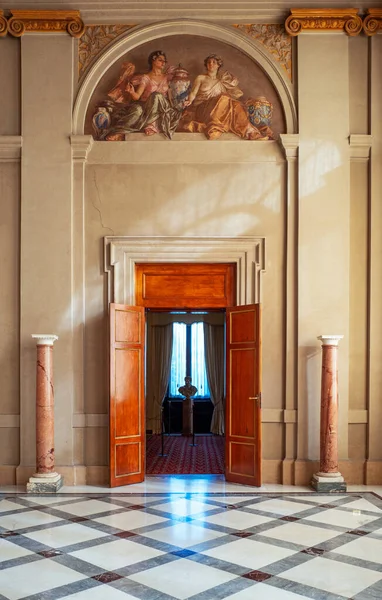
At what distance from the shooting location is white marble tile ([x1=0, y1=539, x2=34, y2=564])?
237 inches

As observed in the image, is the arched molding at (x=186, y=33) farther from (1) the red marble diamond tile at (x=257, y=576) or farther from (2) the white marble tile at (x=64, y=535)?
(1) the red marble diamond tile at (x=257, y=576)

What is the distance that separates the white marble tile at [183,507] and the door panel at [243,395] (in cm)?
130

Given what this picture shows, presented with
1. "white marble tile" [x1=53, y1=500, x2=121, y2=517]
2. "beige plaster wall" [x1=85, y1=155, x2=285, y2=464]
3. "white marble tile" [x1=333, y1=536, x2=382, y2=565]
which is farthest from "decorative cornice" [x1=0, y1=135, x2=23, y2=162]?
"white marble tile" [x1=333, y1=536, x2=382, y2=565]

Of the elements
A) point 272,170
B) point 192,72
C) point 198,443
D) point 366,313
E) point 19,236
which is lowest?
point 198,443

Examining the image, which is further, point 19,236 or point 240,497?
point 19,236

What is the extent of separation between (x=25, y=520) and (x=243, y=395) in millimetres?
3558

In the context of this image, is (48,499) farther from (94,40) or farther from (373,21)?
(373,21)

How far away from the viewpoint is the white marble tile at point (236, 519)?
7168 millimetres

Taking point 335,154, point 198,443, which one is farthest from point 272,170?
point 198,443

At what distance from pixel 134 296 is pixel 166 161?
206 centimetres

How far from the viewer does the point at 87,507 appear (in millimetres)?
8023

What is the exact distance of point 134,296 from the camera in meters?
9.89

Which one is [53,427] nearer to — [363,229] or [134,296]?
[134,296]

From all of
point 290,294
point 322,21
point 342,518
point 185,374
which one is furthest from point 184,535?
point 185,374
